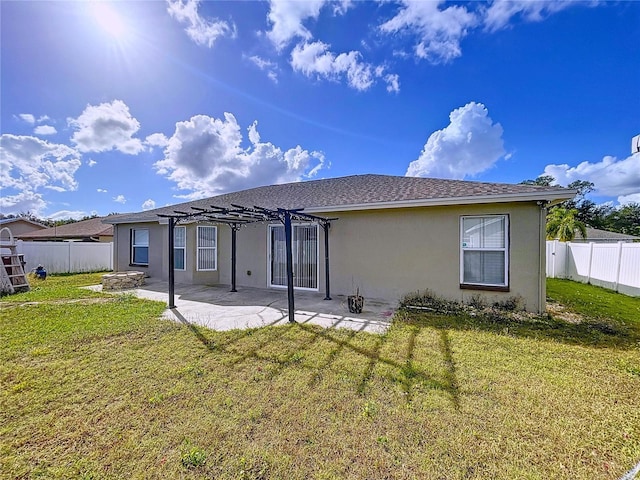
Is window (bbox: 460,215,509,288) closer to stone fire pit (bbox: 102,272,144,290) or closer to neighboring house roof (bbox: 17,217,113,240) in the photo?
stone fire pit (bbox: 102,272,144,290)

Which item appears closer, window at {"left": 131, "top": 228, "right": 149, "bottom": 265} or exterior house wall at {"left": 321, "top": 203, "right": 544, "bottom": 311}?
exterior house wall at {"left": 321, "top": 203, "right": 544, "bottom": 311}

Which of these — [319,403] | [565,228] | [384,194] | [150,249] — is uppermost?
[384,194]

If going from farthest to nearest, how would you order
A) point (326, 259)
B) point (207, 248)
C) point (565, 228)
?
point (565, 228) → point (207, 248) → point (326, 259)

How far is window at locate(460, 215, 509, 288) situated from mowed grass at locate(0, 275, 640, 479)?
6.00ft

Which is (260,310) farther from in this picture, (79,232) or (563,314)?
(79,232)

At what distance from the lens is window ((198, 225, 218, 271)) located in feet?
35.1

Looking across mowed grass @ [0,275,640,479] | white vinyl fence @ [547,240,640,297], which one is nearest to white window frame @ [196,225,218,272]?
mowed grass @ [0,275,640,479]

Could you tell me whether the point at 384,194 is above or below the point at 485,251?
above

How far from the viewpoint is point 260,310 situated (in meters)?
6.86

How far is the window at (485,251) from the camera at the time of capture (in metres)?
6.75

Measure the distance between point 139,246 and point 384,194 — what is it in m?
11.4

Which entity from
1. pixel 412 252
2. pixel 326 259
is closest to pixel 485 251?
pixel 412 252

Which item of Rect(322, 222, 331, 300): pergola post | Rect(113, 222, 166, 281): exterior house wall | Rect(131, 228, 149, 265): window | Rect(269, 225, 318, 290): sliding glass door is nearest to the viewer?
Rect(322, 222, 331, 300): pergola post

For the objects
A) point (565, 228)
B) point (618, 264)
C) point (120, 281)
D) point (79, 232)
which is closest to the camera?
point (618, 264)
